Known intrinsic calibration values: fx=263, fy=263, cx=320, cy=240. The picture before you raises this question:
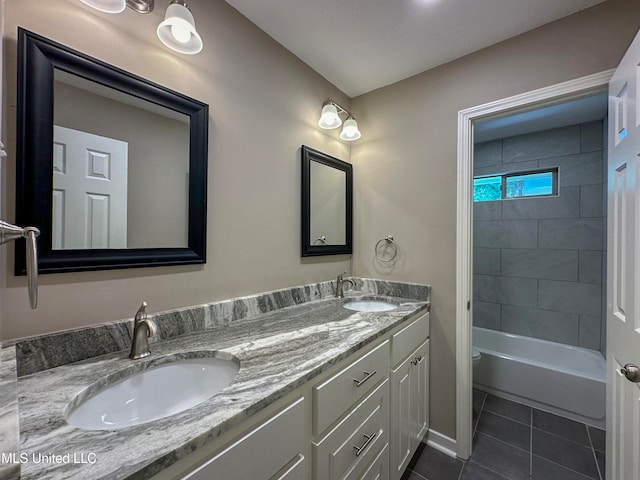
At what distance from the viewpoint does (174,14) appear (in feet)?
2.98

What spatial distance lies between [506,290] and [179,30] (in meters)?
3.34

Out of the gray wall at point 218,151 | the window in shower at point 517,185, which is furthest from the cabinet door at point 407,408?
the window in shower at point 517,185

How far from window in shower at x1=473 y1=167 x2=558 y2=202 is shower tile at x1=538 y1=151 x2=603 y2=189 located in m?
0.06

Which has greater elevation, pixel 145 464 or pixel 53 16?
pixel 53 16

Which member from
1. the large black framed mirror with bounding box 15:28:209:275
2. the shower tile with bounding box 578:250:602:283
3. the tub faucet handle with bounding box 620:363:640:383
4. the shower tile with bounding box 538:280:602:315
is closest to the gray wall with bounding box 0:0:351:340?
the large black framed mirror with bounding box 15:28:209:275

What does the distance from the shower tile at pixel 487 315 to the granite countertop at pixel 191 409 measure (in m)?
2.14

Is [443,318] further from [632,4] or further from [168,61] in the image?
[168,61]

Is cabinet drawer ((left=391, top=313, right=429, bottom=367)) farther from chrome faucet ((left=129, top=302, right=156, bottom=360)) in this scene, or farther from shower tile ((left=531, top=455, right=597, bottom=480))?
chrome faucet ((left=129, top=302, right=156, bottom=360))

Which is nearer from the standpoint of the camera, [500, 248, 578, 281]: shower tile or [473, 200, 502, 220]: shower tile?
[500, 248, 578, 281]: shower tile

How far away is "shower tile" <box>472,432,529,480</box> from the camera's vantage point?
1.47 meters

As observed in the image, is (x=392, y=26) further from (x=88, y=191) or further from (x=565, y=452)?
(x=565, y=452)

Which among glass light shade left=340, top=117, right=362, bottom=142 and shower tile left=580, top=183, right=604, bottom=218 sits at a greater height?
glass light shade left=340, top=117, right=362, bottom=142

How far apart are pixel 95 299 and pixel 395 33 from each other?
1868 mm

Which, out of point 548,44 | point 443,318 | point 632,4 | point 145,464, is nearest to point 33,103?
point 145,464
